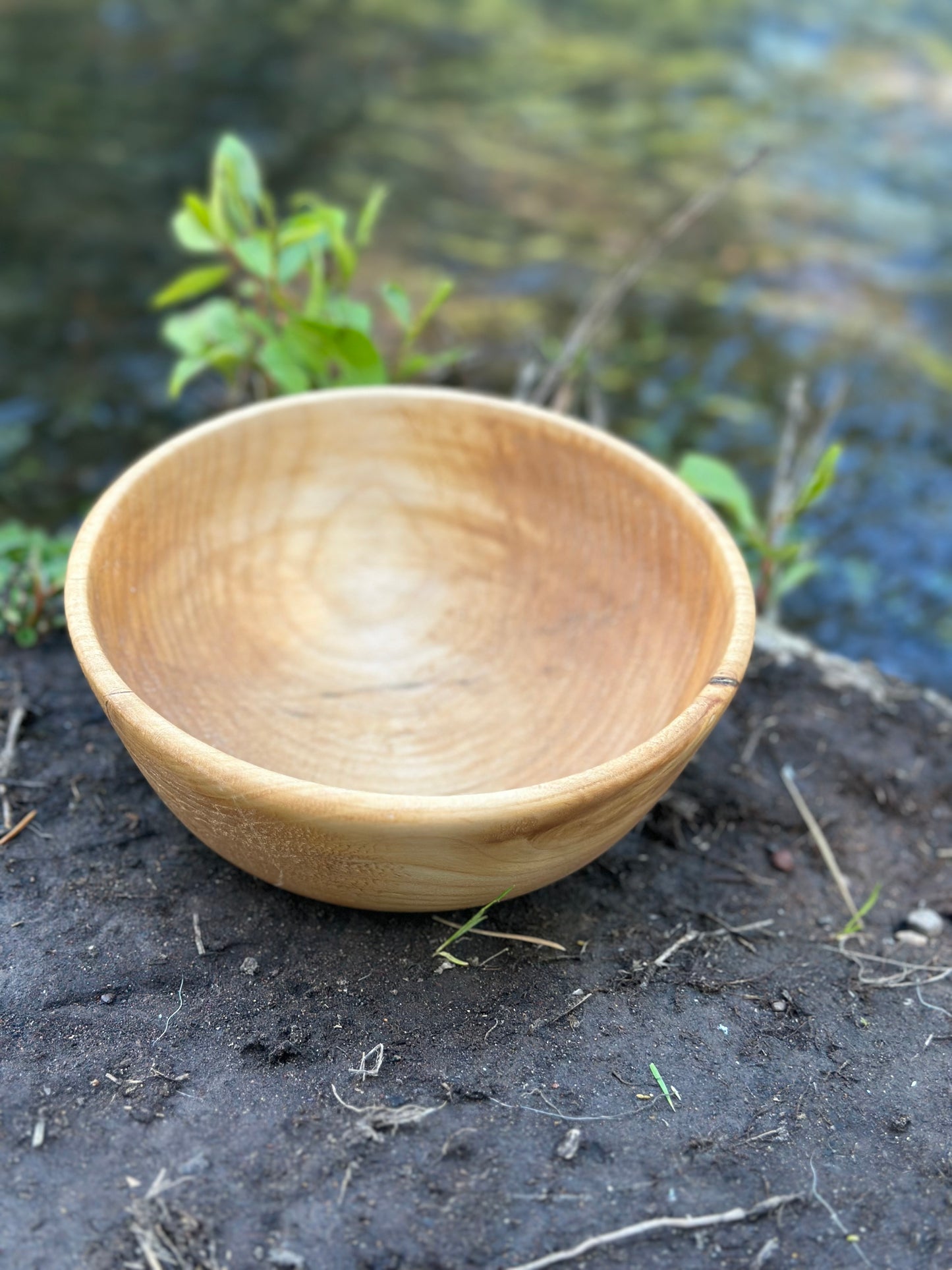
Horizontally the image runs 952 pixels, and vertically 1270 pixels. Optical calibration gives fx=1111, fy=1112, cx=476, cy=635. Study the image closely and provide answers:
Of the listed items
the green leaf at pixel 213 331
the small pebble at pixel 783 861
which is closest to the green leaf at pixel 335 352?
the green leaf at pixel 213 331

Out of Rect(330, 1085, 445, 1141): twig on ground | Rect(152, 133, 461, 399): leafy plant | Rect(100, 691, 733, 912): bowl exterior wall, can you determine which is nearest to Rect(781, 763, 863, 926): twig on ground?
Rect(100, 691, 733, 912): bowl exterior wall

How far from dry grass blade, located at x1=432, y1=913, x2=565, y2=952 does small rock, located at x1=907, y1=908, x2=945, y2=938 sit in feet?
1.65

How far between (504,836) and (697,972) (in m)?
0.42

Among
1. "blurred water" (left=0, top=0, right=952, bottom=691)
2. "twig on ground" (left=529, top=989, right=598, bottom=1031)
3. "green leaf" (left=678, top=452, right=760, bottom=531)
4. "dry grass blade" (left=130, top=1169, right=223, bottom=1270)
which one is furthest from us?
"blurred water" (left=0, top=0, right=952, bottom=691)

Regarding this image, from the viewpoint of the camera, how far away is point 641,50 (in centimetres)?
536

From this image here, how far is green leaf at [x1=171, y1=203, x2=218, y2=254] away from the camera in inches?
69.5

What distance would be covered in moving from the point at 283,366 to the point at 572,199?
263 centimetres

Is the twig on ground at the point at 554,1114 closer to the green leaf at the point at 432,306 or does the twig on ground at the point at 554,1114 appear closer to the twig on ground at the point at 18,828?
the twig on ground at the point at 18,828

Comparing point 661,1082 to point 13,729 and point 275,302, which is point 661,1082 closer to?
point 13,729

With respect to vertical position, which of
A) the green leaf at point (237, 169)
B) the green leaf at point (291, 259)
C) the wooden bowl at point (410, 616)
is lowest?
the wooden bowl at point (410, 616)

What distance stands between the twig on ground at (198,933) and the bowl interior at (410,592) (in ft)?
0.66

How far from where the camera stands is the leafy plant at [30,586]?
1655 millimetres

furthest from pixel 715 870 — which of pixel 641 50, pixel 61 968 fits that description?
pixel 641 50

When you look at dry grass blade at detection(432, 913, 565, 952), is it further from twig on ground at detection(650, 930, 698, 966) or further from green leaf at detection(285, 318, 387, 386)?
green leaf at detection(285, 318, 387, 386)
